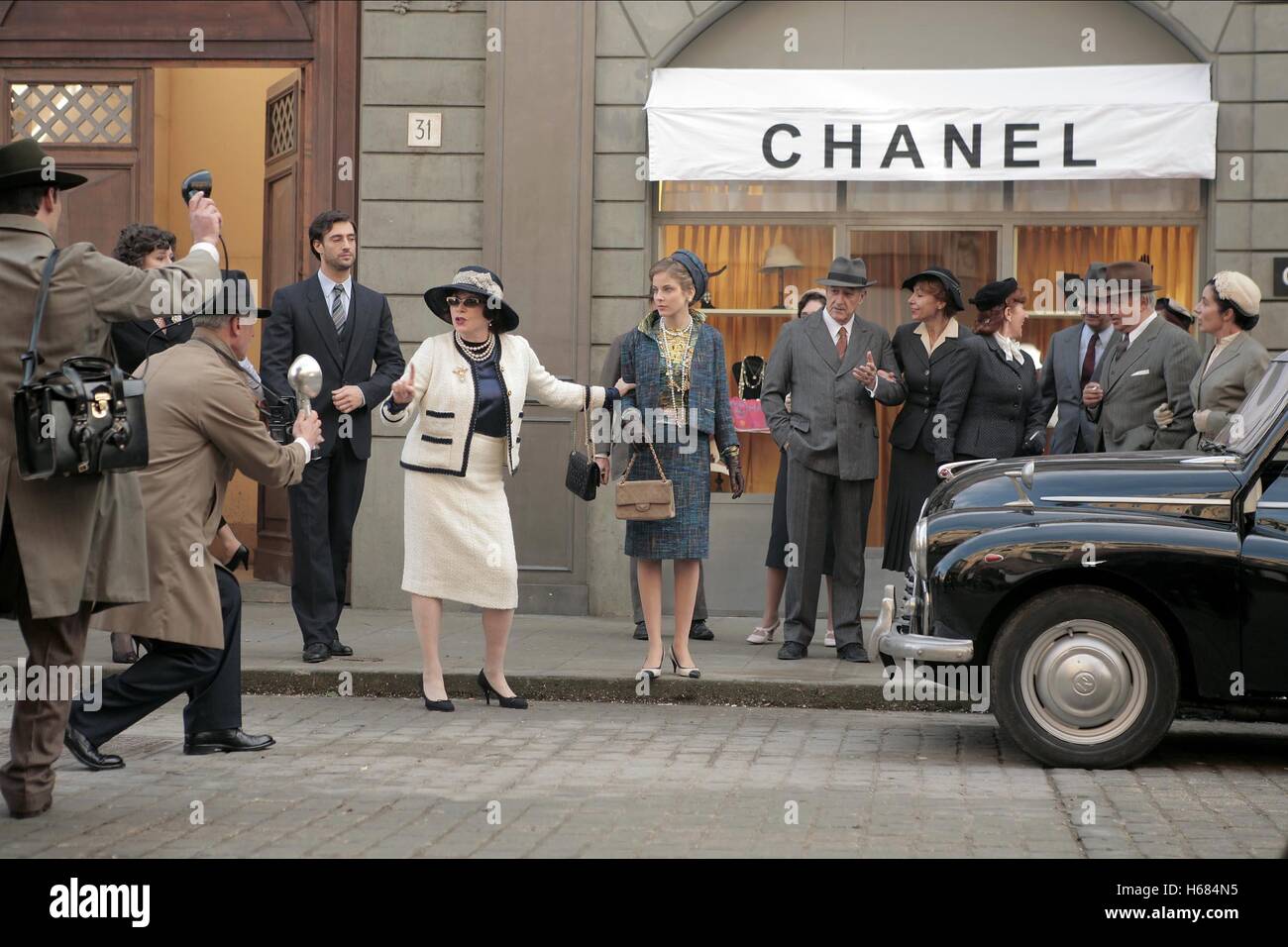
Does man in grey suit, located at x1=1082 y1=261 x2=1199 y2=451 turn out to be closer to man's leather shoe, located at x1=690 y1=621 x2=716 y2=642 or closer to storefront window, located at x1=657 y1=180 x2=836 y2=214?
man's leather shoe, located at x1=690 y1=621 x2=716 y2=642

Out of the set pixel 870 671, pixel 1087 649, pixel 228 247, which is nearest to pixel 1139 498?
pixel 1087 649

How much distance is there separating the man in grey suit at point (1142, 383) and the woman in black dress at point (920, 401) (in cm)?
85

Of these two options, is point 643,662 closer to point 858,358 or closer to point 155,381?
point 858,358

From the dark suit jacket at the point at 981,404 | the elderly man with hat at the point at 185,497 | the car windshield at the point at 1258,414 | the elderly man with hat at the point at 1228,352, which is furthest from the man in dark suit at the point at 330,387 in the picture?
the car windshield at the point at 1258,414

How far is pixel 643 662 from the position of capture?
1002cm

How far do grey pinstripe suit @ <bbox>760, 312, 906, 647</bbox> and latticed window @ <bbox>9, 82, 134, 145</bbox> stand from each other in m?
5.85

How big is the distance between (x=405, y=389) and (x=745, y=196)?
5.11 meters

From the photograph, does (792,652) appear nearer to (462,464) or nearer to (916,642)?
(462,464)

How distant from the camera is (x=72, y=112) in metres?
13.4

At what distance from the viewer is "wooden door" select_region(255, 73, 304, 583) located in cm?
1314

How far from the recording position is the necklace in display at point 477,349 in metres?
8.61

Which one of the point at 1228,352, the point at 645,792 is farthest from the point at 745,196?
the point at 645,792

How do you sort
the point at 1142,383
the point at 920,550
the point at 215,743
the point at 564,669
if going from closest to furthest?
the point at 215,743 → the point at 920,550 → the point at 564,669 → the point at 1142,383

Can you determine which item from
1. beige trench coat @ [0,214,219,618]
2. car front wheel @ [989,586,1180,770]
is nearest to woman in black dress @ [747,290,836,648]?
car front wheel @ [989,586,1180,770]
